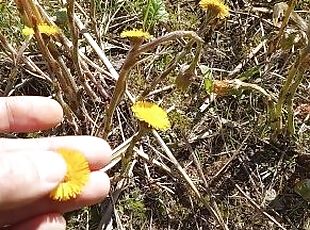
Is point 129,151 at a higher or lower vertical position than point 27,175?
lower

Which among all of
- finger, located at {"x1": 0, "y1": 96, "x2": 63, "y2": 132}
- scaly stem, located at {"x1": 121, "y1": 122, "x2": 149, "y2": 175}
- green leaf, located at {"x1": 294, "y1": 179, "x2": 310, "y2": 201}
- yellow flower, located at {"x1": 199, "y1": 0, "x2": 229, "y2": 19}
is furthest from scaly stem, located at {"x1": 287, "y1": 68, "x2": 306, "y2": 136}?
finger, located at {"x1": 0, "y1": 96, "x2": 63, "y2": 132}

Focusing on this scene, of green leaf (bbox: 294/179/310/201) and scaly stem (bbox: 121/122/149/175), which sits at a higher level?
scaly stem (bbox: 121/122/149/175)

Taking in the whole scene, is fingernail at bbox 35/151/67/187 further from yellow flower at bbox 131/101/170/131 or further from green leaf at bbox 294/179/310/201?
green leaf at bbox 294/179/310/201

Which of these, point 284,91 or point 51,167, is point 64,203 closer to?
point 51,167

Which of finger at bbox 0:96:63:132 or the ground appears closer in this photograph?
finger at bbox 0:96:63:132

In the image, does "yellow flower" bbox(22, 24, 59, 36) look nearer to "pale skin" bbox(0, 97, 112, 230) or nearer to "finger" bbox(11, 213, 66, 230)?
"pale skin" bbox(0, 97, 112, 230)

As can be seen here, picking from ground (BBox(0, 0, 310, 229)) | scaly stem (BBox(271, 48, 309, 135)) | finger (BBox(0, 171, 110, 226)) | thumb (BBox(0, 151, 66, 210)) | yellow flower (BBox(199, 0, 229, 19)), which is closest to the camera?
thumb (BBox(0, 151, 66, 210))

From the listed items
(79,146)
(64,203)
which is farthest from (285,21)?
(64,203)

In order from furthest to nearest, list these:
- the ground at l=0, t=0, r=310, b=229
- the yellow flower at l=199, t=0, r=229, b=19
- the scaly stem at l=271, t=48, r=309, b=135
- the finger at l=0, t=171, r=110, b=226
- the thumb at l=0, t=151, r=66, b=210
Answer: the ground at l=0, t=0, r=310, b=229 → the scaly stem at l=271, t=48, r=309, b=135 → the yellow flower at l=199, t=0, r=229, b=19 → the finger at l=0, t=171, r=110, b=226 → the thumb at l=0, t=151, r=66, b=210

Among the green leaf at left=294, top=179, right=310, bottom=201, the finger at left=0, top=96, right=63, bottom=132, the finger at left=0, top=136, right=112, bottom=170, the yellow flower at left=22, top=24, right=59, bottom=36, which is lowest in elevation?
the green leaf at left=294, top=179, right=310, bottom=201
